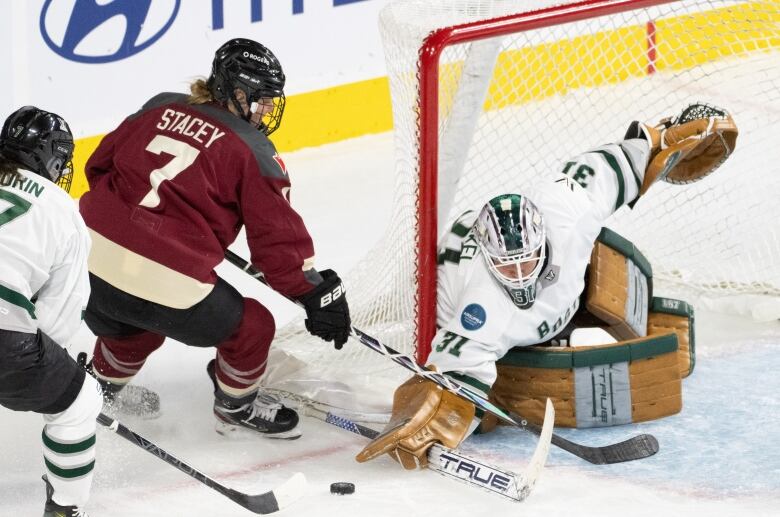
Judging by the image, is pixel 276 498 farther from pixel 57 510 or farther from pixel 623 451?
pixel 623 451

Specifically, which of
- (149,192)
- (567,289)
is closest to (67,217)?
(149,192)

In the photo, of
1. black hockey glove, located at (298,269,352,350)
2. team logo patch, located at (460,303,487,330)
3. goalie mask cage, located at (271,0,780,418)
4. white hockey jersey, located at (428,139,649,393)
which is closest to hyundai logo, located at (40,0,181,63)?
goalie mask cage, located at (271,0,780,418)

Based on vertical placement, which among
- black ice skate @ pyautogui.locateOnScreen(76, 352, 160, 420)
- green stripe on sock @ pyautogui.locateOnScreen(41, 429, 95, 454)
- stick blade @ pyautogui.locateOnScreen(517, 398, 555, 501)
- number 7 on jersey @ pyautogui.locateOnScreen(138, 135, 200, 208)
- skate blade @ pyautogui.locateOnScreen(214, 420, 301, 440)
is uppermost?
number 7 on jersey @ pyautogui.locateOnScreen(138, 135, 200, 208)

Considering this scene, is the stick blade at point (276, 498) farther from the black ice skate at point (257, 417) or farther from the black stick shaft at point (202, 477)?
the black ice skate at point (257, 417)

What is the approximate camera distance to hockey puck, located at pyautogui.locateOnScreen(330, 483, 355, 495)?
3344 millimetres

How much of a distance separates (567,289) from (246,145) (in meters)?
0.91

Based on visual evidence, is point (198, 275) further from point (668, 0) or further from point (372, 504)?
point (668, 0)

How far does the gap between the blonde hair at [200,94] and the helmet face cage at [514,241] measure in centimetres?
71

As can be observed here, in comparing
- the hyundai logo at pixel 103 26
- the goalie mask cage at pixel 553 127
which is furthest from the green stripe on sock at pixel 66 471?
the hyundai logo at pixel 103 26

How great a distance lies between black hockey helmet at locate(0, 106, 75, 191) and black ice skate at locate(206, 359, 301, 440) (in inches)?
37.3

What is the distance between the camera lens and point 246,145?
3.31 metres

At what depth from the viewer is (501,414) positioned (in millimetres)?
3543

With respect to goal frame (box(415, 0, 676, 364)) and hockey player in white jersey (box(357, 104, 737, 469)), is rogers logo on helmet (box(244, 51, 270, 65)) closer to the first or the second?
goal frame (box(415, 0, 676, 364))

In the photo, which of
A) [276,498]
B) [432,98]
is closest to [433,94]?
[432,98]
